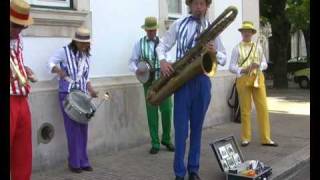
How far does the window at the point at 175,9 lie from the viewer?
1013cm

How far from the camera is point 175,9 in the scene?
Answer: 1035 cm

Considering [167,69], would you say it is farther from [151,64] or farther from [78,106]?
[151,64]

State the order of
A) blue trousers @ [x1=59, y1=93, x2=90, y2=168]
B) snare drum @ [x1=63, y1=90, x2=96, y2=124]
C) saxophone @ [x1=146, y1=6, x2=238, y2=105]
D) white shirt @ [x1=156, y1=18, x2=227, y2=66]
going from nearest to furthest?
saxophone @ [x1=146, y1=6, x2=238, y2=105]
white shirt @ [x1=156, y1=18, x2=227, y2=66]
snare drum @ [x1=63, y1=90, x2=96, y2=124]
blue trousers @ [x1=59, y1=93, x2=90, y2=168]

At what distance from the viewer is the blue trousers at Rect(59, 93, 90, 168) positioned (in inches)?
275

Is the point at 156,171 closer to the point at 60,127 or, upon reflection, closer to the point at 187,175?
the point at 187,175

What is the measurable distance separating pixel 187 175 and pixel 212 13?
509 cm

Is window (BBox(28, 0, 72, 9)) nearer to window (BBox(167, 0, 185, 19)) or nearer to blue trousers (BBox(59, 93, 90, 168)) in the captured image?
blue trousers (BBox(59, 93, 90, 168))

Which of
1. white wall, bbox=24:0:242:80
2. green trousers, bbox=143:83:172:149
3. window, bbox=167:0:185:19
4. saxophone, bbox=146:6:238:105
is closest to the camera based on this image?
saxophone, bbox=146:6:238:105

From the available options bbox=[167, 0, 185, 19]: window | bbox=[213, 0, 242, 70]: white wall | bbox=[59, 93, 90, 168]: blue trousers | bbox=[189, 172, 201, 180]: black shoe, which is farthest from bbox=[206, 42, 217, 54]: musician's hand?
bbox=[213, 0, 242, 70]: white wall

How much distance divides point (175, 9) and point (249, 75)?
2274mm

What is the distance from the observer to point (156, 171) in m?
7.18

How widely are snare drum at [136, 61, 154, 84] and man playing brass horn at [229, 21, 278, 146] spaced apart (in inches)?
57.6

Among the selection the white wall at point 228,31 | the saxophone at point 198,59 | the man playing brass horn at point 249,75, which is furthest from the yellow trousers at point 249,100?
the saxophone at point 198,59
